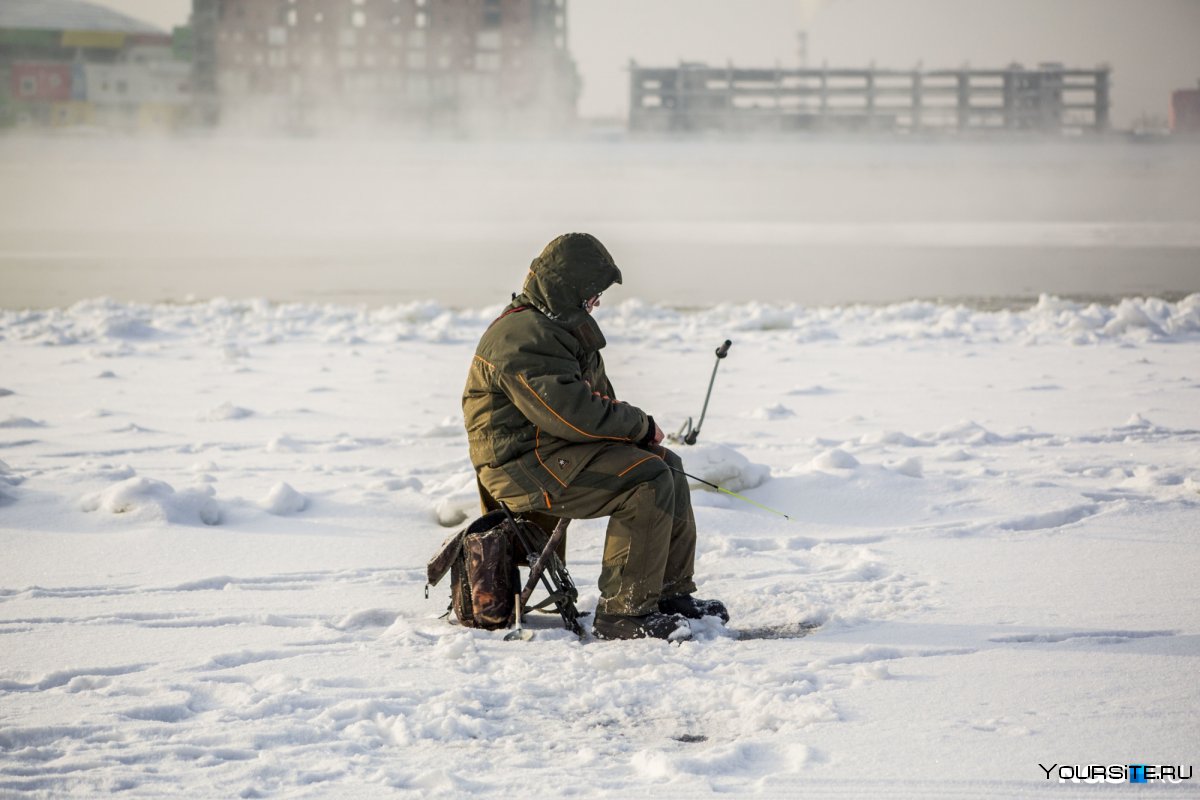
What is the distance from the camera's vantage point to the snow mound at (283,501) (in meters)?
4.63

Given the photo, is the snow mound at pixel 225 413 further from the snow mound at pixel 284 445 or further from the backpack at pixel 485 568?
the backpack at pixel 485 568

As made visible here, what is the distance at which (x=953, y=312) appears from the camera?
12164 millimetres

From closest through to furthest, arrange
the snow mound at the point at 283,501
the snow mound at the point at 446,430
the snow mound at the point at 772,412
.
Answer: the snow mound at the point at 283,501
the snow mound at the point at 446,430
the snow mound at the point at 772,412

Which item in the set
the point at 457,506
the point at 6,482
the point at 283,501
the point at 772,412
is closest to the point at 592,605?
the point at 457,506

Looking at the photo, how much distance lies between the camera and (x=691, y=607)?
3.30 m

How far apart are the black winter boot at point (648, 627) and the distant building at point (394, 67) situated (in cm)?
6623

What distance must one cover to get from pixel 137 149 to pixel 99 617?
73435mm

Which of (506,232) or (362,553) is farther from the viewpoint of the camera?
(506,232)

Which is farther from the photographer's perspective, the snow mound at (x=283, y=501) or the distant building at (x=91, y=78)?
the distant building at (x=91, y=78)

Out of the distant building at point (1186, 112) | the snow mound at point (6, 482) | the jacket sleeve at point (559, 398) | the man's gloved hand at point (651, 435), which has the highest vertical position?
the distant building at point (1186, 112)

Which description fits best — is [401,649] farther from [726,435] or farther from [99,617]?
[726,435]

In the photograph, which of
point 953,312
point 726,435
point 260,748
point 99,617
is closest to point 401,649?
point 260,748

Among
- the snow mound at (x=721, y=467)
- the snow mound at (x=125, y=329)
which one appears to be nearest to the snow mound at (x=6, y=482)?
the snow mound at (x=721, y=467)

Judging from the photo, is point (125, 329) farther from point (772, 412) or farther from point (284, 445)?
point (772, 412)
